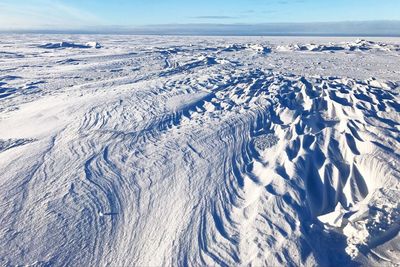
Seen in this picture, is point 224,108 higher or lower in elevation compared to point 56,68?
higher

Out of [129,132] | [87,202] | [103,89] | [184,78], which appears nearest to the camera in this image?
[87,202]

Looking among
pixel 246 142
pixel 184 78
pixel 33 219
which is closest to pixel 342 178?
pixel 246 142

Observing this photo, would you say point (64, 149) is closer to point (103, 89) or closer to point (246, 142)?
point (246, 142)

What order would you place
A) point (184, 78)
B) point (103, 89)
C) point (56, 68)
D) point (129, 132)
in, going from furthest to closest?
point (56, 68) → point (184, 78) → point (103, 89) → point (129, 132)

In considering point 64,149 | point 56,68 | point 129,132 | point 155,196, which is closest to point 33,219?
point 155,196

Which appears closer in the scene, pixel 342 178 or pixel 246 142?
pixel 342 178

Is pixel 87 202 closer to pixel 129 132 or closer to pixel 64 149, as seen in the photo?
pixel 64 149
